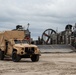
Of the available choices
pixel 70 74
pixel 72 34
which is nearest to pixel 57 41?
pixel 72 34

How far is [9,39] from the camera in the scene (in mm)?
31125

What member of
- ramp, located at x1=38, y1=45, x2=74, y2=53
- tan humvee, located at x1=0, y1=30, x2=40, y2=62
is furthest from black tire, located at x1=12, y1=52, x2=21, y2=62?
ramp, located at x1=38, y1=45, x2=74, y2=53

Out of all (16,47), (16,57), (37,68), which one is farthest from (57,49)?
(37,68)

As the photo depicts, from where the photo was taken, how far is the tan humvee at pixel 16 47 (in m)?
28.4

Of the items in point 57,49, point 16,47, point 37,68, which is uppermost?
point 16,47

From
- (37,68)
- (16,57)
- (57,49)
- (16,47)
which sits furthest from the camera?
(57,49)

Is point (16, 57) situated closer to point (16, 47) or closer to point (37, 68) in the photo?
point (16, 47)

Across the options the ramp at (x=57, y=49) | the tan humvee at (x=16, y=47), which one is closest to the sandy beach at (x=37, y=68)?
the tan humvee at (x=16, y=47)

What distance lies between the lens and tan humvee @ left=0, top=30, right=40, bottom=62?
28406 mm

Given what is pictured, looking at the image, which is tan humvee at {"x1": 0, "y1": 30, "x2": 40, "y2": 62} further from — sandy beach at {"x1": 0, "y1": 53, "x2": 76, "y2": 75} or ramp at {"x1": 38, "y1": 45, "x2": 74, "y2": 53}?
ramp at {"x1": 38, "y1": 45, "x2": 74, "y2": 53}

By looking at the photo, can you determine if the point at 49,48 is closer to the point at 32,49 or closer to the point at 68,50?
the point at 68,50

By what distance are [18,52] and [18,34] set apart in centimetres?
413

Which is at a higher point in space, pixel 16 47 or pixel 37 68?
pixel 16 47

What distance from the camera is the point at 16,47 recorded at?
28.9 meters
